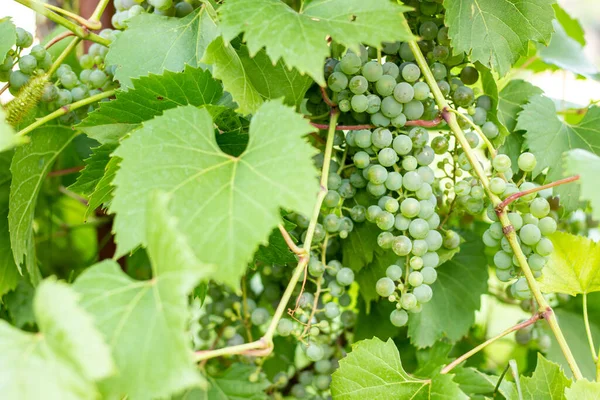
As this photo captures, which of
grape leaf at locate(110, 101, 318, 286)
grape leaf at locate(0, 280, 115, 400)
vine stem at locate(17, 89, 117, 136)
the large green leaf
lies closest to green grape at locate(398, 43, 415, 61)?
the large green leaf

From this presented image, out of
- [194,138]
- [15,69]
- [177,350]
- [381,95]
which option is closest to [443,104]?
[381,95]

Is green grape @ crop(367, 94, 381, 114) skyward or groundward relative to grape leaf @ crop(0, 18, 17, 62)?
groundward

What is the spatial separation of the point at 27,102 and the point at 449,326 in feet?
1.91

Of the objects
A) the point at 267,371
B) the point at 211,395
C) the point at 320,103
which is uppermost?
the point at 320,103

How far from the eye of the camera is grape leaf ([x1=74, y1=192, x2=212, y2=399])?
36cm

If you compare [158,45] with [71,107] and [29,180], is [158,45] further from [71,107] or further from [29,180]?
[29,180]

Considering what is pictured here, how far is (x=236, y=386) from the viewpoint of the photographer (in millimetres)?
711

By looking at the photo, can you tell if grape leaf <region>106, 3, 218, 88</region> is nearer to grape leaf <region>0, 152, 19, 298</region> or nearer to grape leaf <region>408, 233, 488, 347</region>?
grape leaf <region>0, 152, 19, 298</region>

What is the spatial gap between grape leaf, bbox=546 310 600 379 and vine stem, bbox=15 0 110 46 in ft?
2.38

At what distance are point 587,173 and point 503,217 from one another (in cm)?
12

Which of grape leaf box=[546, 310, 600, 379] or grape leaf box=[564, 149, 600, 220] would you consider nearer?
grape leaf box=[564, 149, 600, 220]

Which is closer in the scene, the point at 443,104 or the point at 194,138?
the point at 194,138

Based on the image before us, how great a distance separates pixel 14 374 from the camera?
0.34 metres

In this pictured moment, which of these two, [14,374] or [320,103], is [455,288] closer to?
[320,103]
